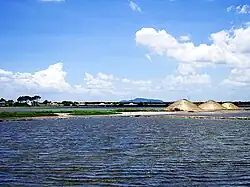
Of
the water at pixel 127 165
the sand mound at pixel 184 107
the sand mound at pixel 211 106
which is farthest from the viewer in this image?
the sand mound at pixel 211 106

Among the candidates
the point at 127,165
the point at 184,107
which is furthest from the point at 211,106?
the point at 127,165

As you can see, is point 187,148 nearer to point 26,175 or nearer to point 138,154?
point 138,154

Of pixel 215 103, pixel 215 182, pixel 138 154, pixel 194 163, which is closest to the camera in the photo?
pixel 215 182

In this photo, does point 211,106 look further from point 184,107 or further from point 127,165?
point 127,165

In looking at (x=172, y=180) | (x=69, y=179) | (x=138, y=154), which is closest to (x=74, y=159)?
(x=138, y=154)

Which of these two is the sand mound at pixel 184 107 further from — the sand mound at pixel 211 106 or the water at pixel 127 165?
the water at pixel 127 165

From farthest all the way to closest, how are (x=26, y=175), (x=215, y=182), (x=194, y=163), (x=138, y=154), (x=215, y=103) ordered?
1. (x=215, y=103)
2. (x=138, y=154)
3. (x=194, y=163)
4. (x=26, y=175)
5. (x=215, y=182)

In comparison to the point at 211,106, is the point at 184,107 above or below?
below

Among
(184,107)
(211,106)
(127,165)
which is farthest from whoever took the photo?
(211,106)

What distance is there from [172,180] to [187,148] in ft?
47.9

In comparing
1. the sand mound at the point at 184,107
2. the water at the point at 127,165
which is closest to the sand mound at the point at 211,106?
the sand mound at the point at 184,107

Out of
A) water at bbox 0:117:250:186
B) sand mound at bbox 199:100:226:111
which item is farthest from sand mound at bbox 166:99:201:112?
water at bbox 0:117:250:186

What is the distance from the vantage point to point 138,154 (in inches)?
1266

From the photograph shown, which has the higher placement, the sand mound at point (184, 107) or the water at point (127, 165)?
the sand mound at point (184, 107)
